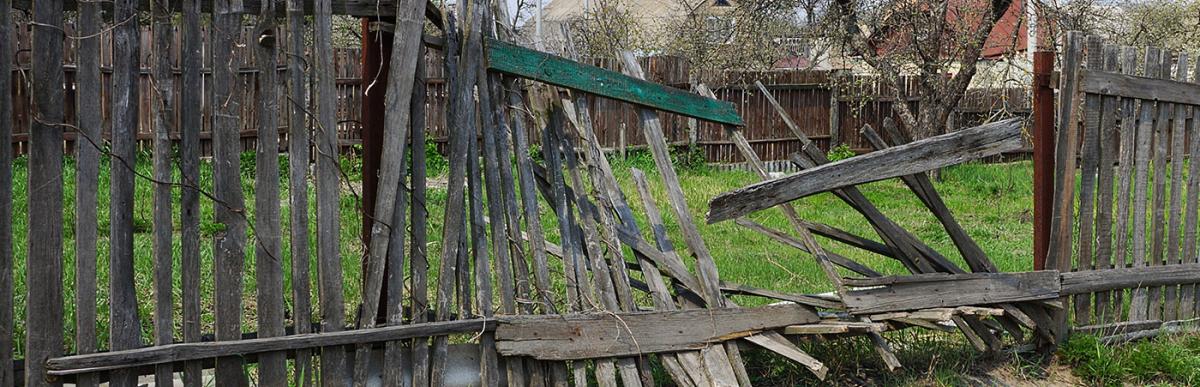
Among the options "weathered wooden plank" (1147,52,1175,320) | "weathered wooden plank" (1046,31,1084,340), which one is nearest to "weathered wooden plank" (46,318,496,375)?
"weathered wooden plank" (1046,31,1084,340)

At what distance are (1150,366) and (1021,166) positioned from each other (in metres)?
11.6

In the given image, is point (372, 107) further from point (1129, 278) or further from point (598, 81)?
point (1129, 278)

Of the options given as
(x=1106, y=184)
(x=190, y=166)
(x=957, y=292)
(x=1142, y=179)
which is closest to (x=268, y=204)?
(x=190, y=166)

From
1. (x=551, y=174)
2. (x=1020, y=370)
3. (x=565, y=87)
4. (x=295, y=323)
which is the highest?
(x=565, y=87)

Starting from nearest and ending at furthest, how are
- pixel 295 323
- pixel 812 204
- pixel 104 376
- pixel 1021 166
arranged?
pixel 104 376 → pixel 295 323 → pixel 812 204 → pixel 1021 166

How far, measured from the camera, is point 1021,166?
17188mm

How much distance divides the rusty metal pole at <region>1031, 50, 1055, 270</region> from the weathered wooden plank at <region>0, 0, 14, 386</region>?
4.73 m

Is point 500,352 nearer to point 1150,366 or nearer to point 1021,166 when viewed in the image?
point 1150,366

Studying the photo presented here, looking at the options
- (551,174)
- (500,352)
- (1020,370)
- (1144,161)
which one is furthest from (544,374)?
(1144,161)

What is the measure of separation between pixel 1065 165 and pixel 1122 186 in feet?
1.82

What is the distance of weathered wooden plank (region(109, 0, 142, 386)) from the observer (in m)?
3.87

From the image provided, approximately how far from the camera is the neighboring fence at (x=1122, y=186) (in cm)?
621

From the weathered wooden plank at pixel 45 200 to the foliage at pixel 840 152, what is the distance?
14.5 metres

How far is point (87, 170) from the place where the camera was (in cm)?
386
